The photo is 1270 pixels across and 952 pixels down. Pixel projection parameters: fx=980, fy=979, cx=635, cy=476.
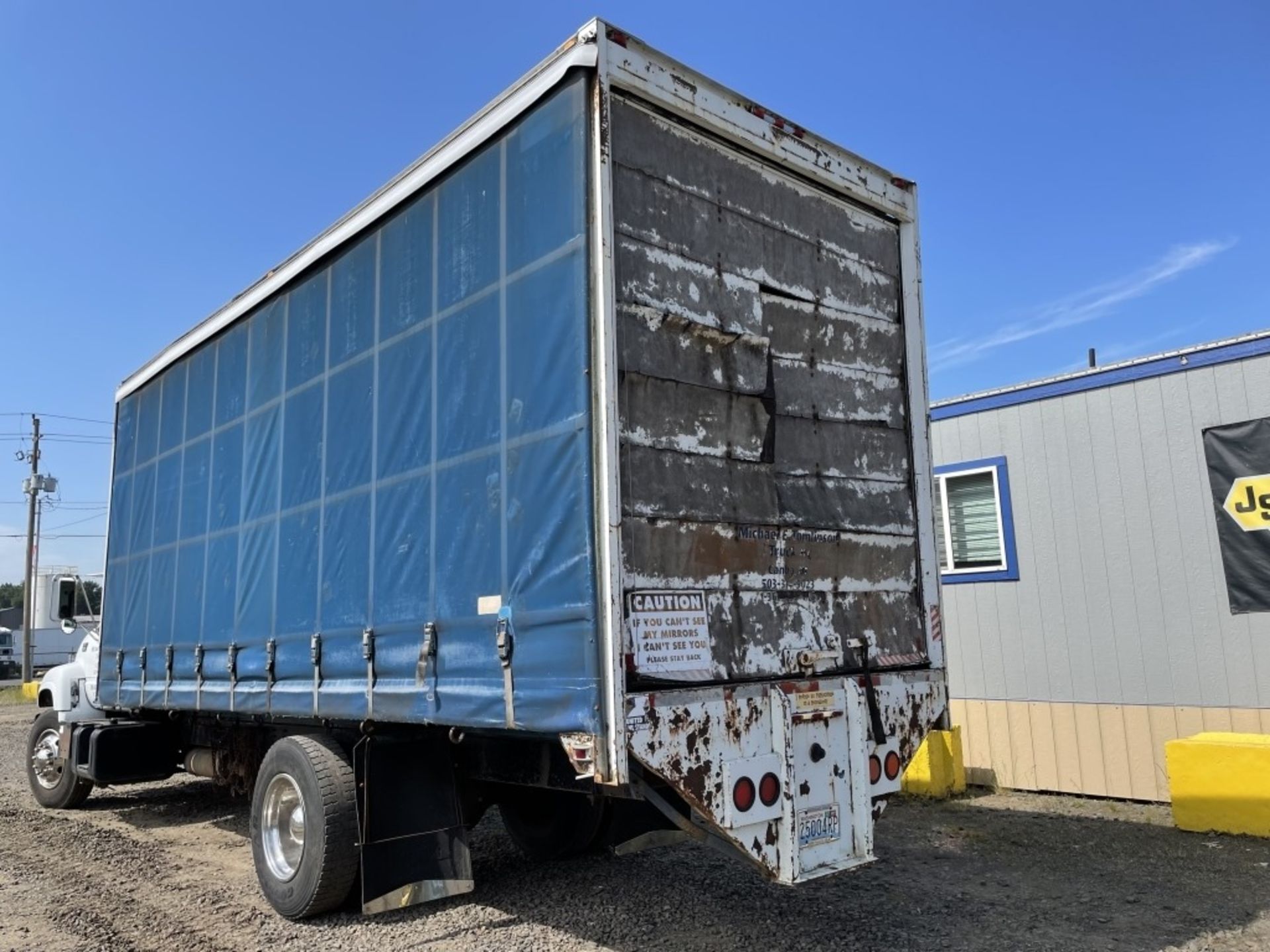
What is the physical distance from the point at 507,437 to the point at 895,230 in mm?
2806

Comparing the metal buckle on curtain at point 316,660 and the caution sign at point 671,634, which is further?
the metal buckle on curtain at point 316,660

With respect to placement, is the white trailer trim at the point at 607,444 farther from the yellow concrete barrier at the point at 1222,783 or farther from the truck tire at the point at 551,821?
the yellow concrete barrier at the point at 1222,783

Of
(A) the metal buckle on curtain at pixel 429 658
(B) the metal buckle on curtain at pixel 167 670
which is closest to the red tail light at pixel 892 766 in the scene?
(A) the metal buckle on curtain at pixel 429 658

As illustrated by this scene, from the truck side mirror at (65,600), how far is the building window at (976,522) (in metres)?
8.61

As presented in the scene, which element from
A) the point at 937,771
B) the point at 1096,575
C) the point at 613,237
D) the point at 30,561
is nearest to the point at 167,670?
the point at 613,237

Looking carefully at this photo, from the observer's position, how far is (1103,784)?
8273 millimetres

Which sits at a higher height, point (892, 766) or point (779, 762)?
point (779, 762)

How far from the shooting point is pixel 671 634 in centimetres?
410

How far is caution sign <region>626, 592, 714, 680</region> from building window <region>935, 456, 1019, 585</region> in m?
5.34

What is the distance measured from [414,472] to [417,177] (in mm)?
1605

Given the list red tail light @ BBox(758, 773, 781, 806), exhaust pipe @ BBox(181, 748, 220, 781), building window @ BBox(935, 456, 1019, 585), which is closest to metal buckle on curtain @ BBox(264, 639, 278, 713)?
exhaust pipe @ BBox(181, 748, 220, 781)

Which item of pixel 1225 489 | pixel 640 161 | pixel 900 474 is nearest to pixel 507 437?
pixel 640 161

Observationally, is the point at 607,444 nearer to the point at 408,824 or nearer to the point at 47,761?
the point at 408,824

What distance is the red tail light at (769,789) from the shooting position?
4117 millimetres
